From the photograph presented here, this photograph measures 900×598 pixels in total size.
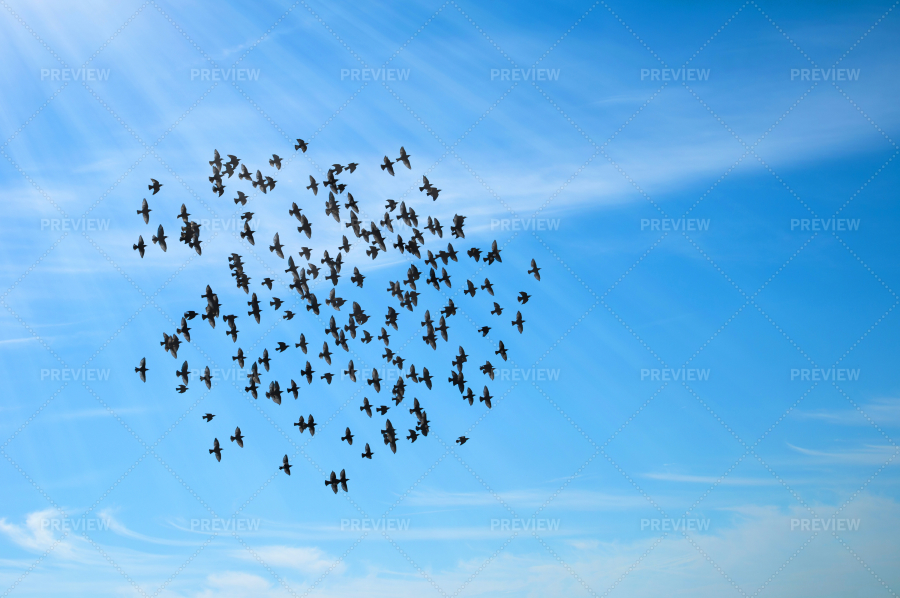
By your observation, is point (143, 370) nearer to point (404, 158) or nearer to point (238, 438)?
point (238, 438)

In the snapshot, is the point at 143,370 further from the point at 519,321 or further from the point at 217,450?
the point at 519,321

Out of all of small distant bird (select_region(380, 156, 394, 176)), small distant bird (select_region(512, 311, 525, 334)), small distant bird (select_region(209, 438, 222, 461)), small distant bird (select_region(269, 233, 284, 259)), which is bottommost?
small distant bird (select_region(209, 438, 222, 461))

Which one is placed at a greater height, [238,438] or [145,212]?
[145,212]

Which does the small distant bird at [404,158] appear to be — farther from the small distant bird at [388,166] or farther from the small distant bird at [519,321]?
the small distant bird at [519,321]

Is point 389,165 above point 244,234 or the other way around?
above

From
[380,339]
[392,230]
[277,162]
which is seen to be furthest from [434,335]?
[277,162]

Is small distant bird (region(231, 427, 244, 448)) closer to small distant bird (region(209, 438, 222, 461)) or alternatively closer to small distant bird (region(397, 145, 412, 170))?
small distant bird (region(209, 438, 222, 461))

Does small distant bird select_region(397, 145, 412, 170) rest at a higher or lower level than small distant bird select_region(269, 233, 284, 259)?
higher

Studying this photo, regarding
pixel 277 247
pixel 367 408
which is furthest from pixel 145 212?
pixel 367 408

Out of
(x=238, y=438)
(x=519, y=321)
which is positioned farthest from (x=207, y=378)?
(x=519, y=321)

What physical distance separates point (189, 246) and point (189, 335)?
292 inches

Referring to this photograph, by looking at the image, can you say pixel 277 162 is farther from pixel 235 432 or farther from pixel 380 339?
pixel 235 432

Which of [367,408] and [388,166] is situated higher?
[388,166]

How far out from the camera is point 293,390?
69.7 meters
